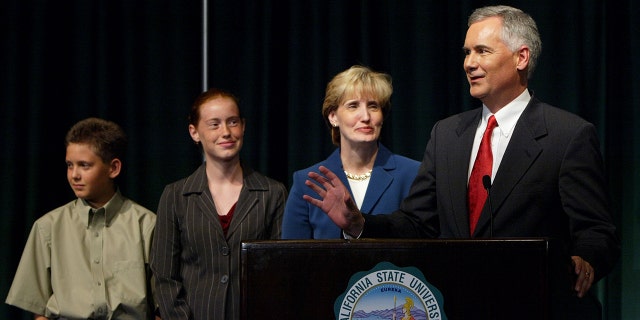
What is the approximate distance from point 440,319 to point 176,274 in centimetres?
165

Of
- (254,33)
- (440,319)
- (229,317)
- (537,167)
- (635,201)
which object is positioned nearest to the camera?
(440,319)

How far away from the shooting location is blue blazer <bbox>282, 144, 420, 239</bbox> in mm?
2807

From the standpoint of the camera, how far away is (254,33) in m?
4.14

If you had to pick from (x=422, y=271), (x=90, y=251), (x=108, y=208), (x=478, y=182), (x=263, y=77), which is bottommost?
(x=90, y=251)

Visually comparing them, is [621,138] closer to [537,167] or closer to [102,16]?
[537,167]

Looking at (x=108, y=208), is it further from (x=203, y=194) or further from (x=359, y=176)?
(x=359, y=176)

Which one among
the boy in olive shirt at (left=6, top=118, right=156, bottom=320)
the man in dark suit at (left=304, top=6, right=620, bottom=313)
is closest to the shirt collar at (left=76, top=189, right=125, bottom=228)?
the boy in olive shirt at (left=6, top=118, right=156, bottom=320)

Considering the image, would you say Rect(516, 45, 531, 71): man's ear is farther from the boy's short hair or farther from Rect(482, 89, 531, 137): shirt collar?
the boy's short hair

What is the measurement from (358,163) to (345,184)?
123 mm

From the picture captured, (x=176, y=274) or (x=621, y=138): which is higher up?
(x=621, y=138)

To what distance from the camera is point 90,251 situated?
327 centimetres

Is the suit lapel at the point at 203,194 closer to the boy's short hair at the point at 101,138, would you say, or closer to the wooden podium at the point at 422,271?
the boy's short hair at the point at 101,138

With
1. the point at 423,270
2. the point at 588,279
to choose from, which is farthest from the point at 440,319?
the point at 588,279

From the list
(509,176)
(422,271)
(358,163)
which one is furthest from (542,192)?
(358,163)
